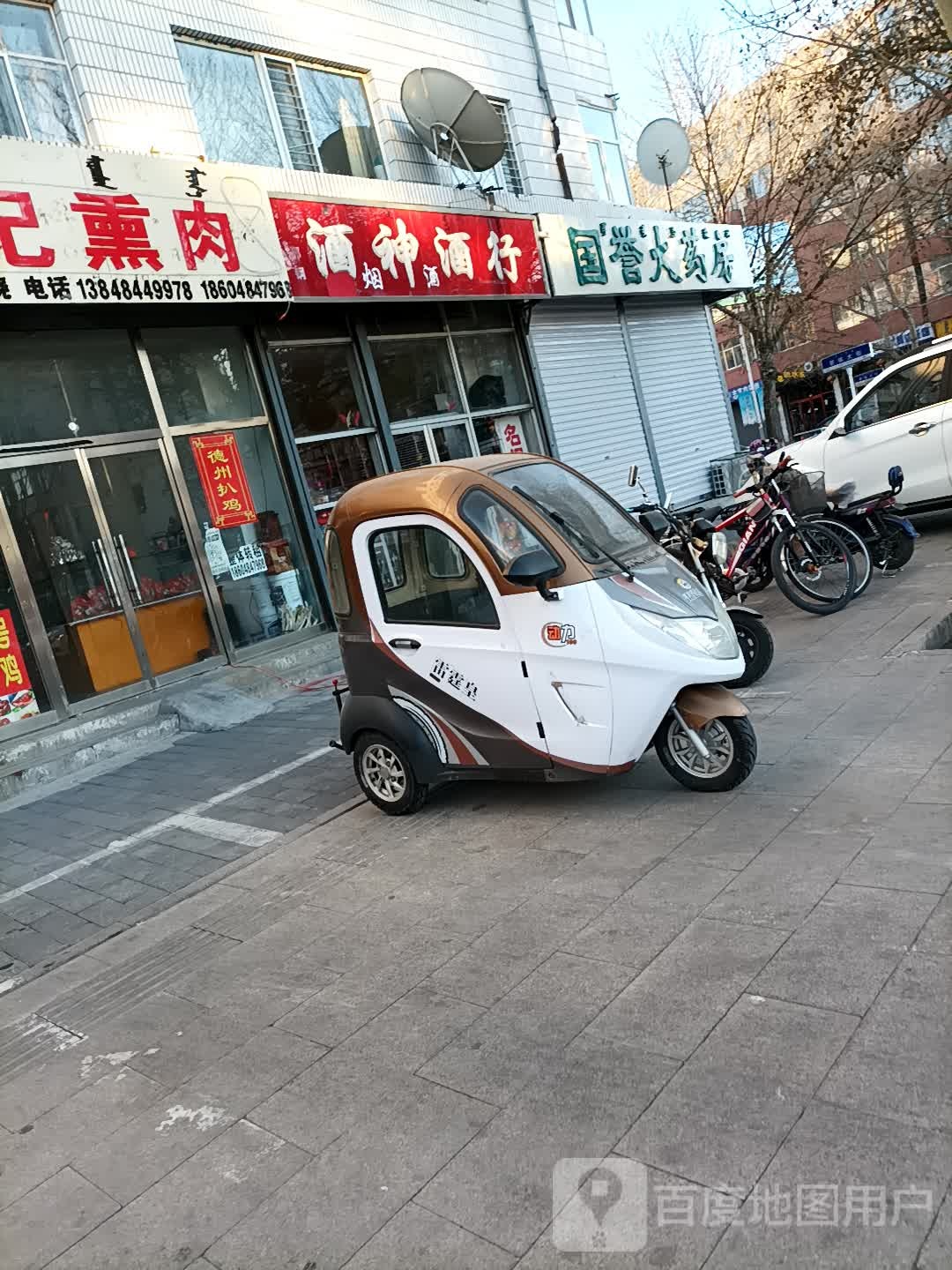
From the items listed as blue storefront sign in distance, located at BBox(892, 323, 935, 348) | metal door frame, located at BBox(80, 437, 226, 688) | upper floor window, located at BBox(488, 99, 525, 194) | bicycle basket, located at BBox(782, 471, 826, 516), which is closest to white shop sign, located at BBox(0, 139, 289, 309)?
metal door frame, located at BBox(80, 437, 226, 688)

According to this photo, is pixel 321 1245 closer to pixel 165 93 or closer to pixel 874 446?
pixel 874 446

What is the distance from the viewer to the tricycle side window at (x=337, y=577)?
558cm

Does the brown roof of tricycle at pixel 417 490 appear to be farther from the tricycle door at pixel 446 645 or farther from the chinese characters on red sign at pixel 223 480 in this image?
the chinese characters on red sign at pixel 223 480

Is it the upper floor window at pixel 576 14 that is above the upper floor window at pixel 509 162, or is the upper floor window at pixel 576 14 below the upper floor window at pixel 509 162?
above

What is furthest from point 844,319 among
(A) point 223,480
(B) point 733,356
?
(A) point 223,480

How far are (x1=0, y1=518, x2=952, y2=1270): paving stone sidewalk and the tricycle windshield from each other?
1328mm

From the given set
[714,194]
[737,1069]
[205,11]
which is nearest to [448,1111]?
[737,1069]

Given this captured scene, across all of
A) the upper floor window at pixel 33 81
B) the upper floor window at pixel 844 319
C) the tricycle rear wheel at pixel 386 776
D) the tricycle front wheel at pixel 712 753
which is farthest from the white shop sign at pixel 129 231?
the upper floor window at pixel 844 319

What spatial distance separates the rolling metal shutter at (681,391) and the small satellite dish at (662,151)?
212 centimetres

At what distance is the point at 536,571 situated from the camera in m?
4.56

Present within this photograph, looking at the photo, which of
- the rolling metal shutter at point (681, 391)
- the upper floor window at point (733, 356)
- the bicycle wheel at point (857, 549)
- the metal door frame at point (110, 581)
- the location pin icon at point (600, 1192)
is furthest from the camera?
the upper floor window at point (733, 356)

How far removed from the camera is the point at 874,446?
1050cm

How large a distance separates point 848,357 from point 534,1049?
143 ft

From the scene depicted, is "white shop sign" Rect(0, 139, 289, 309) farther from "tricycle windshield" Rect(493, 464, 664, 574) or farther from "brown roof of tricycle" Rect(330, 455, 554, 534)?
→ "tricycle windshield" Rect(493, 464, 664, 574)
